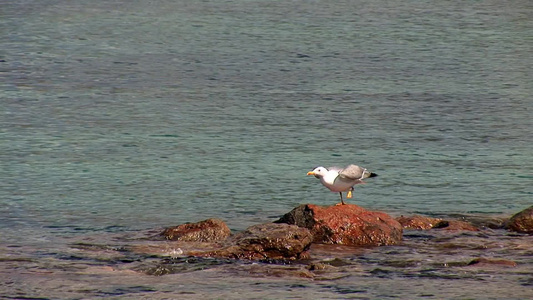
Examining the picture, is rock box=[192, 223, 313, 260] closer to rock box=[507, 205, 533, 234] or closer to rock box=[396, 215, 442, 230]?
rock box=[396, 215, 442, 230]

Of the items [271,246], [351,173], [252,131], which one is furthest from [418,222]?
[252,131]

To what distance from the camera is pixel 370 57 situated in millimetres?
22578

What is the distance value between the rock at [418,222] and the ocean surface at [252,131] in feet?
1.03

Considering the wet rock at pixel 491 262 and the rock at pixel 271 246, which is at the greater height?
the rock at pixel 271 246

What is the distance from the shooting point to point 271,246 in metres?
11.4

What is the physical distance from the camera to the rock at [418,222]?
1300 cm

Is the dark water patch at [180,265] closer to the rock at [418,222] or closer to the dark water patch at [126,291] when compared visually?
the dark water patch at [126,291]

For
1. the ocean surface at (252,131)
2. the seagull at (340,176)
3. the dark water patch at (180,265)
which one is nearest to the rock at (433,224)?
the ocean surface at (252,131)

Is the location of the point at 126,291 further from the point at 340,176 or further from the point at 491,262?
the point at 491,262

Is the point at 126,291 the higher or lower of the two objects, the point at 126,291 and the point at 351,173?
the lower

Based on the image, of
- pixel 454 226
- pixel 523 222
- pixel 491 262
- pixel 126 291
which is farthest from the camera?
pixel 454 226

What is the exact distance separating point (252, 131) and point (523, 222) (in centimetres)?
593

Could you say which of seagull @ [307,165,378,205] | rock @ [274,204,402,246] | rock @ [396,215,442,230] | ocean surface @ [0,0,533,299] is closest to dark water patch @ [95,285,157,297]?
ocean surface @ [0,0,533,299]

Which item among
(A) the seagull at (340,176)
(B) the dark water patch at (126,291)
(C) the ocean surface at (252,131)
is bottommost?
(C) the ocean surface at (252,131)
